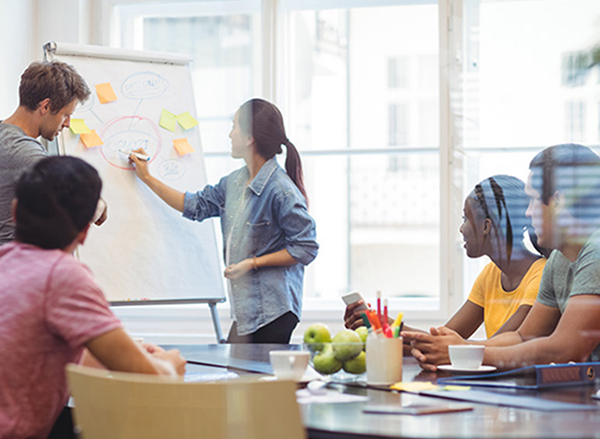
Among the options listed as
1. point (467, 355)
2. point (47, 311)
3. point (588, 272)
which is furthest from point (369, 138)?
point (47, 311)

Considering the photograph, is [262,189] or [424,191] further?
[424,191]

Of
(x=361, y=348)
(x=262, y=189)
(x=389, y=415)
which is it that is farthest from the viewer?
(x=262, y=189)

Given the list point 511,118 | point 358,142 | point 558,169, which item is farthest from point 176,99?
point 558,169

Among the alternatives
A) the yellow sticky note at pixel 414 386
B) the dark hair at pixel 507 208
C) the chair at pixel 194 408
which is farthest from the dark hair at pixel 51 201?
the dark hair at pixel 507 208

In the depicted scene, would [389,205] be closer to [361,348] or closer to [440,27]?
[440,27]

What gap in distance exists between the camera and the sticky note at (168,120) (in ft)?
11.1

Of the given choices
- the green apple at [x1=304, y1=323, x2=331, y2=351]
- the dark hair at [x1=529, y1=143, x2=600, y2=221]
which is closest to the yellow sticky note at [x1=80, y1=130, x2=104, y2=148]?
the dark hair at [x1=529, y1=143, x2=600, y2=221]

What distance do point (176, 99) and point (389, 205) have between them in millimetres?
1151

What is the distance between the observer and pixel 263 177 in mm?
3078

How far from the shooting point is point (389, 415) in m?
1.17

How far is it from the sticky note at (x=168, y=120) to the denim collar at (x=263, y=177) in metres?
0.53

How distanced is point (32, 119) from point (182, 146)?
904 millimetres

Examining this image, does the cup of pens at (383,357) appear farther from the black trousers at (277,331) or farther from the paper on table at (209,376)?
the black trousers at (277,331)

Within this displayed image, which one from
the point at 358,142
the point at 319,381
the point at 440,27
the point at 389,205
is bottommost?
the point at 319,381
